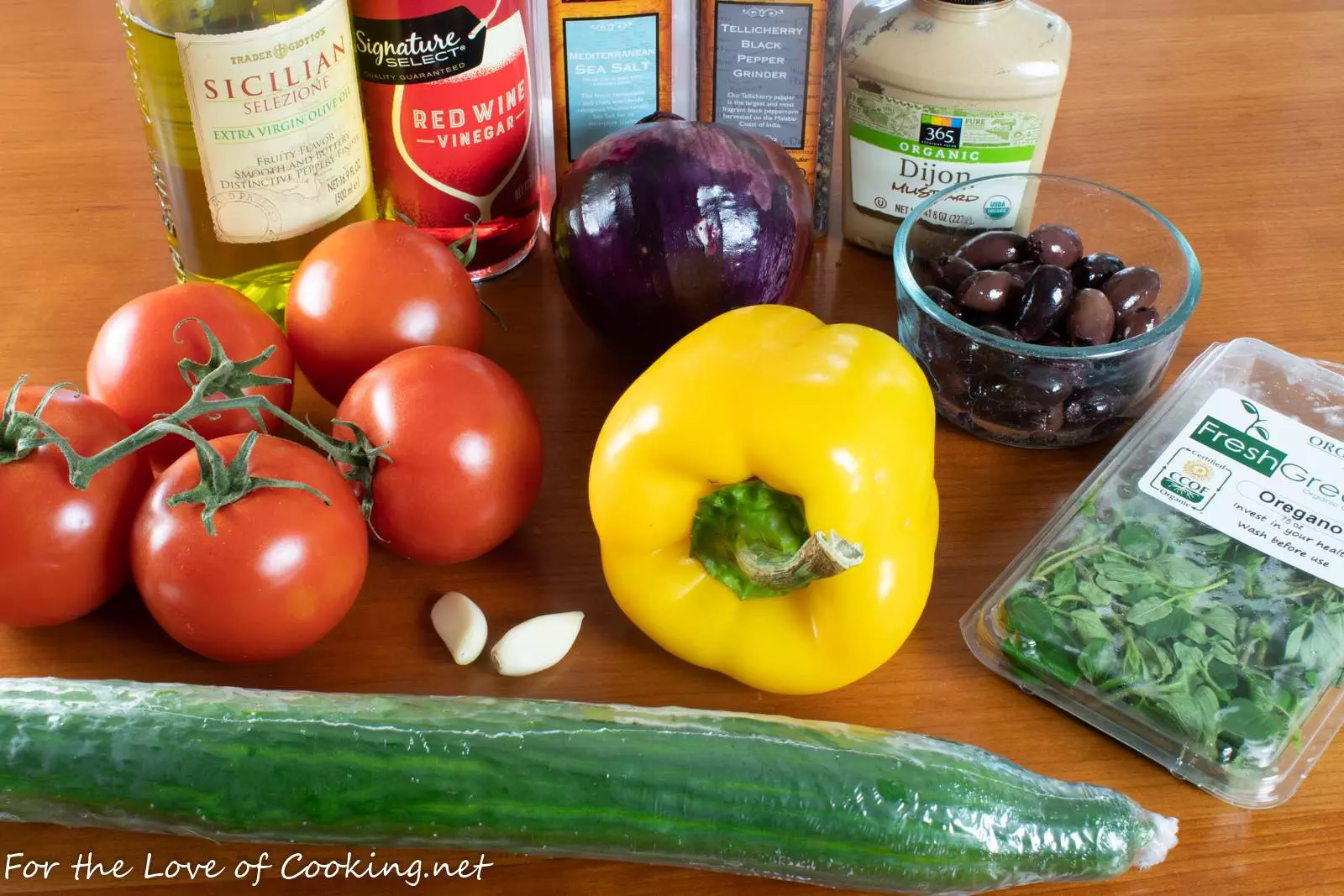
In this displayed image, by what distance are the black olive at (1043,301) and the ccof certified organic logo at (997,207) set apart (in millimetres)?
128

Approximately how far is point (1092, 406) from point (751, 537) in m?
0.28

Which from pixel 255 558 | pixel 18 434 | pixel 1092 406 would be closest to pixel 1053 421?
pixel 1092 406

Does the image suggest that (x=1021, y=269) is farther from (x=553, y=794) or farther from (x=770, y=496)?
(x=553, y=794)

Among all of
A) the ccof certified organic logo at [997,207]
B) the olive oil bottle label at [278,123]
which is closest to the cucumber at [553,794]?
the olive oil bottle label at [278,123]

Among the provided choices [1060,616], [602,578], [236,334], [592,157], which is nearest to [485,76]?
[592,157]

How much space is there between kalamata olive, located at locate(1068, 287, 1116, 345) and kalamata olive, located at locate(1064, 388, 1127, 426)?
3 centimetres

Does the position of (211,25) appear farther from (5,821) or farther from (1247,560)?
(1247,560)

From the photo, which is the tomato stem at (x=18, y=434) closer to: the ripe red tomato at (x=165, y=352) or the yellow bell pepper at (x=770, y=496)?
the ripe red tomato at (x=165, y=352)

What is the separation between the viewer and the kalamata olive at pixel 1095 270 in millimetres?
864

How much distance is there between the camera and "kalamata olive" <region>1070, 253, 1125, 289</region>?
34.0 inches

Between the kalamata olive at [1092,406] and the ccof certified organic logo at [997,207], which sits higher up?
the ccof certified organic logo at [997,207]

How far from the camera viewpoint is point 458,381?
73 centimetres

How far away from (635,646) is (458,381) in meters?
0.18
